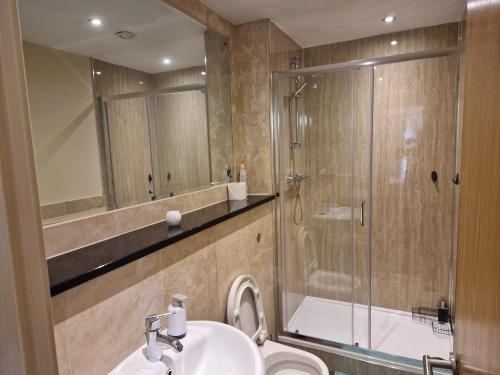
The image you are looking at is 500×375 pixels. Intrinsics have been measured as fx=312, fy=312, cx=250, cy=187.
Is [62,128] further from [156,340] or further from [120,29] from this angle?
[156,340]

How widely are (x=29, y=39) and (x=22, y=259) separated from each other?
0.99 m

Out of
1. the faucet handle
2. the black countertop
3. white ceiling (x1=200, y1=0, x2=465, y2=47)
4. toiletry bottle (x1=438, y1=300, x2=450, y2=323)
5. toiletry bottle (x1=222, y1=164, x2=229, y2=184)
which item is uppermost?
white ceiling (x1=200, y1=0, x2=465, y2=47)

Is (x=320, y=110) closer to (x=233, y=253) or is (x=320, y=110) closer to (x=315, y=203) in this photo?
(x=315, y=203)

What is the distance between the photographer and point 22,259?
1.33 ft

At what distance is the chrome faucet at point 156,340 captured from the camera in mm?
1037

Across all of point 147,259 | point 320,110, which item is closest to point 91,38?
point 147,259

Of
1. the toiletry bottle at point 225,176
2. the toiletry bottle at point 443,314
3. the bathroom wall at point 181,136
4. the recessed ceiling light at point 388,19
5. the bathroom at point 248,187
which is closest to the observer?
the bathroom at point 248,187

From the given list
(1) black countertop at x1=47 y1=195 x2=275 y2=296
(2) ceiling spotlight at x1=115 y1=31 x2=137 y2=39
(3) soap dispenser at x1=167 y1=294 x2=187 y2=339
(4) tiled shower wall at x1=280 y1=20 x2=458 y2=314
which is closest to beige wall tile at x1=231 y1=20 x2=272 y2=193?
(4) tiled shower wall at x1=280 y1=20 x2=458 y2=314

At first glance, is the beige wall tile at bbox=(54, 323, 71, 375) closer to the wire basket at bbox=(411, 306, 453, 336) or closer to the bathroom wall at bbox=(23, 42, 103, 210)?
the bathroom wall at bbox=(23, 42, 103, 210)

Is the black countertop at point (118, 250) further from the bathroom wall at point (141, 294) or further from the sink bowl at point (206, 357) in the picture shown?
the sink bowl at point (206, 357)

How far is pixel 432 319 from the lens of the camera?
2654 millimetres

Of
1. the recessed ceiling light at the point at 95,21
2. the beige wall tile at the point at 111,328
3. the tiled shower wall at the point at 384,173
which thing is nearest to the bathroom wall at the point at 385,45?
the tiled shower wall at the point at 384,173

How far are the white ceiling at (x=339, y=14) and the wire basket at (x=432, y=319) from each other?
2375 mm

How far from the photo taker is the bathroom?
486mm
